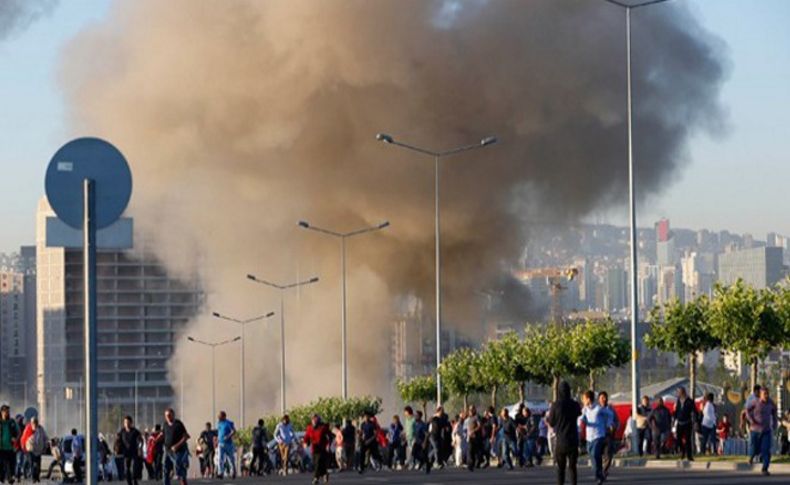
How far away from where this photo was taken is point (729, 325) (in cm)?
4303

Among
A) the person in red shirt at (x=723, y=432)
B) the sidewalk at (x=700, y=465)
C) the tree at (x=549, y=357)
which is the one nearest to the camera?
the sidewalk at (x=700, y=465)

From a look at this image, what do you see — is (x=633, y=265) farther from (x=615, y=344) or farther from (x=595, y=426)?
(x=615, y=344)

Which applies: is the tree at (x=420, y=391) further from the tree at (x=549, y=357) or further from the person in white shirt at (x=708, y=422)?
the person in white shirt at (x=708, y=422)

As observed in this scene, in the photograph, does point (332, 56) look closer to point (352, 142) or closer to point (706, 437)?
point (352, 142)

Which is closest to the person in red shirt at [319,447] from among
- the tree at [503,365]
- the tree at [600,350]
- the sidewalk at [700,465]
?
the sidewalk at [700,465]

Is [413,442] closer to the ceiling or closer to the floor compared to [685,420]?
closer to the floor

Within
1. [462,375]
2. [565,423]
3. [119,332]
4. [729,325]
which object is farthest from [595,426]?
[119,332]

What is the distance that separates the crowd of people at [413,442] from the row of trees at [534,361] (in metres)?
8.48

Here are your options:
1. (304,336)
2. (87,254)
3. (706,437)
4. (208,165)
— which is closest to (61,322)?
(304,336)

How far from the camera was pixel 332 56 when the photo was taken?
77500 mm

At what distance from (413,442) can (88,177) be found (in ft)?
97.4

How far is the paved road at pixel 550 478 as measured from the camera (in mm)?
25184

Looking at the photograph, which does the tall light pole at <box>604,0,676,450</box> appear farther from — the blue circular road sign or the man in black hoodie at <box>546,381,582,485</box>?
the blue circular road sign

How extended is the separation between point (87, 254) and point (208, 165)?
244 ft
